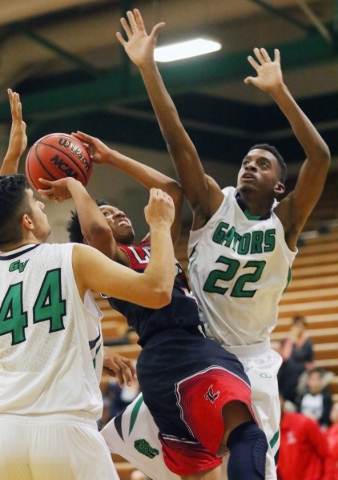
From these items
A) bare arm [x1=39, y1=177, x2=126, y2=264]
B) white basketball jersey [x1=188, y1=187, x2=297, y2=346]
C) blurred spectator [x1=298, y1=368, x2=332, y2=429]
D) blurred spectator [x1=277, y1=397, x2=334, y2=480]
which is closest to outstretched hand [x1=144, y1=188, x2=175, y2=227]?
bare arm [x1=39, y1=177, x2=126, y2=264]

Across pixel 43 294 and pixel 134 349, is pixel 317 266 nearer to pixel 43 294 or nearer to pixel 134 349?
pixel 134 349

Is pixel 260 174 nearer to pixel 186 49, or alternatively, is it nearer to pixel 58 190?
pixel 58 190

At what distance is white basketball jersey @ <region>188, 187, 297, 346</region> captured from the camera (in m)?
4.84

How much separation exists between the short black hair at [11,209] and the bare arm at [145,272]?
1.04ft

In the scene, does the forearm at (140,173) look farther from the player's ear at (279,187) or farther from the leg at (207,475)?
the leg at (207,475)

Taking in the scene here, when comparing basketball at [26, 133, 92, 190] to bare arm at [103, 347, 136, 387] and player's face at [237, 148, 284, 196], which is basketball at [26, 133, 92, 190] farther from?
bare arm at [103, 347, 136, 387]

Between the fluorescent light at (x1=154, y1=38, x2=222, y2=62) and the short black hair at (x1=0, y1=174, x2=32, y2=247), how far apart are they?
9.50 meters

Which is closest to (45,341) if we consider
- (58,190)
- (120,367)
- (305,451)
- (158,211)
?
(158,211)

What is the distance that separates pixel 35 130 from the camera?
15.1 metres

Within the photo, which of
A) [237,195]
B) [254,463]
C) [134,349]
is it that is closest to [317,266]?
[134,349]

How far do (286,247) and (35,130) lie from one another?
10.8 meters

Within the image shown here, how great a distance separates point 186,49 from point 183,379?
958 centimetres

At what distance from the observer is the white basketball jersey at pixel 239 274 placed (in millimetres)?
4844

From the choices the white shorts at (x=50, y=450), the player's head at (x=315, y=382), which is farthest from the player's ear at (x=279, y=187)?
the player's head at (x=315, y=382)
